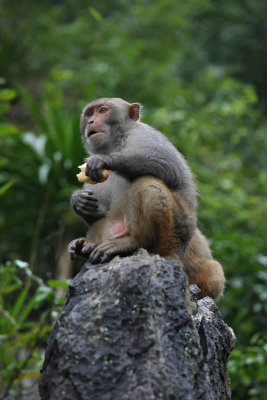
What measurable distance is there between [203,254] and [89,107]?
133 cm

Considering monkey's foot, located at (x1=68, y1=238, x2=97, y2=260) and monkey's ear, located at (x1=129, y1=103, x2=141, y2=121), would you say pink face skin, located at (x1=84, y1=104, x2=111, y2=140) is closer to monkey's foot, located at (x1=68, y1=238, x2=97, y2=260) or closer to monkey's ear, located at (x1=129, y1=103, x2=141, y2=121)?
monkey's ear, located at (x1=129, y1=103, x2=141, y2=121)

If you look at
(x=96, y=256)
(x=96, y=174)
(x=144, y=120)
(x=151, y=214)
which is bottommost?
(x=144, y=120)

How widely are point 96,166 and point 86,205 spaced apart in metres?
0.40

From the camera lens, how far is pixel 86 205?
369 centimetres

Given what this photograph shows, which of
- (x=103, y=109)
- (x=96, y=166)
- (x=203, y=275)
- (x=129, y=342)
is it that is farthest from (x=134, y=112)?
(x=129, y=342)

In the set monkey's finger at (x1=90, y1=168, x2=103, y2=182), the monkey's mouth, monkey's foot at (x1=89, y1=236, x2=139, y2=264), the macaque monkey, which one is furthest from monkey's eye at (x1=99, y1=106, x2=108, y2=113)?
monkey's foot at (x1=89, y1=236, x2=139, y2=264)

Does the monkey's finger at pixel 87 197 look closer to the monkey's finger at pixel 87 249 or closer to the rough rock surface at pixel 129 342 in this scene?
the monkey's finger at pixel 87 249

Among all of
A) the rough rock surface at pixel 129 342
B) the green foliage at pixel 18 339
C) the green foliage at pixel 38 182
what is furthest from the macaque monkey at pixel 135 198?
the green foliage at pixel 38 182

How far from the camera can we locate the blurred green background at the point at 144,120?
538cm

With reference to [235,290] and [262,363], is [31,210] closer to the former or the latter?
[235,290]

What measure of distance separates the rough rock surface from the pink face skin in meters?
1.25

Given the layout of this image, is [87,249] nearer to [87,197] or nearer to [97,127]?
[87,197]

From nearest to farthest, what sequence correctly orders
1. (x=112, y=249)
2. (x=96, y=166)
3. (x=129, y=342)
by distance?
(x=129, y=342) → (x=112, y=249) → (x=96, y=166)

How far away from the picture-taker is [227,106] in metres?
10.0
